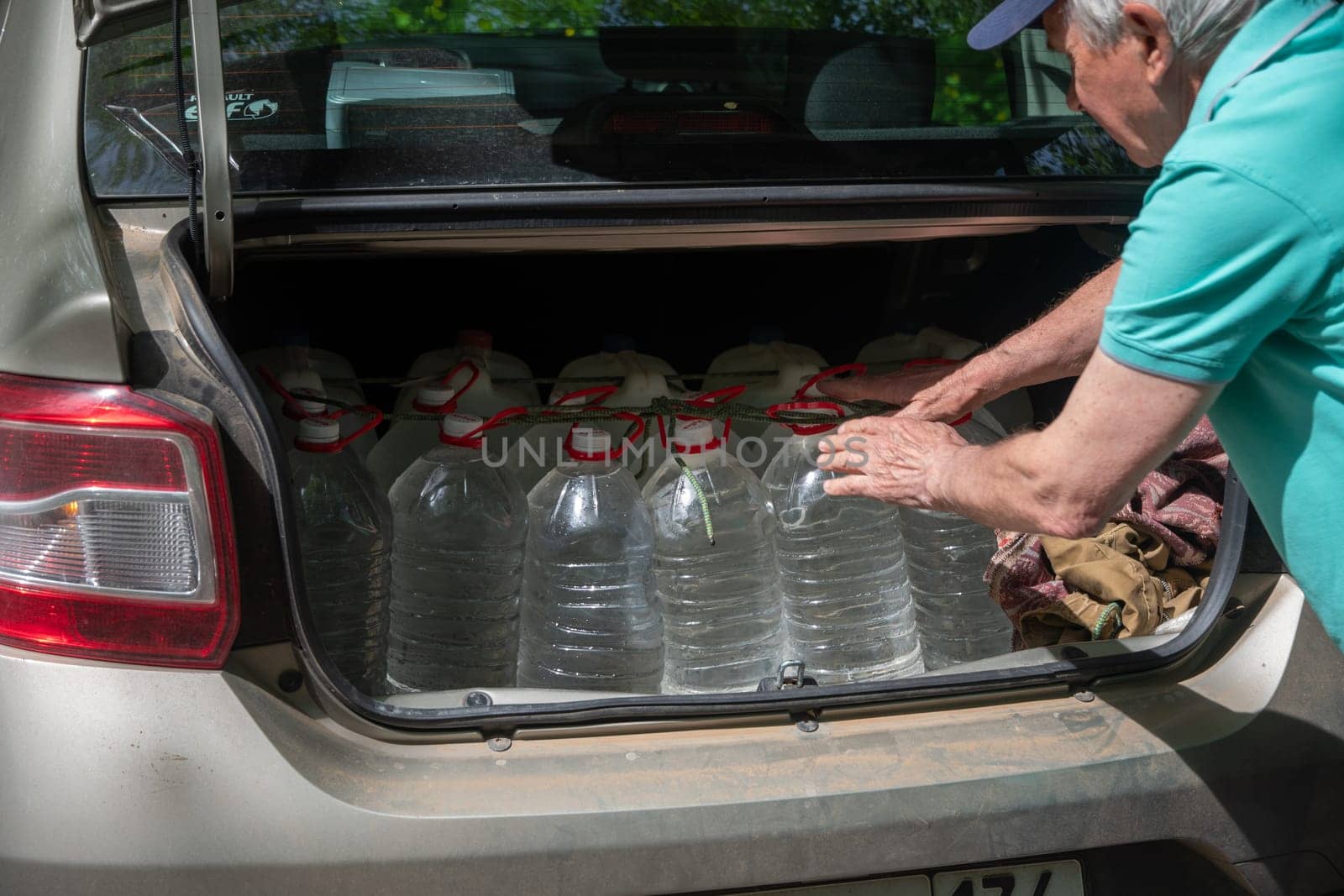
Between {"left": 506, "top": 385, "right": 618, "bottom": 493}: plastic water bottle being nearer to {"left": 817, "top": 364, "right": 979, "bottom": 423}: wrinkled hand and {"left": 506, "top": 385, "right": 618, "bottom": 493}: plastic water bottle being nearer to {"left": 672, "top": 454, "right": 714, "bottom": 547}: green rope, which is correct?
{"left": 672, "top": 454, "right": 714, "bottom": 547}: green rope

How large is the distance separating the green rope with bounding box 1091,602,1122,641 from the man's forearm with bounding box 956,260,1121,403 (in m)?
0.35

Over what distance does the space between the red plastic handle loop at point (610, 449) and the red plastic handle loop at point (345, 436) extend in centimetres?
32

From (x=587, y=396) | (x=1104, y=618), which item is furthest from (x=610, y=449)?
(x=1104, y=618)

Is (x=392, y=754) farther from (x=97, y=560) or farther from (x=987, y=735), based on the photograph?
(x=987, y=735)

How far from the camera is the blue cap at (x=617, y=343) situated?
2.14 metres

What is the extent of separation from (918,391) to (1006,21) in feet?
2.59

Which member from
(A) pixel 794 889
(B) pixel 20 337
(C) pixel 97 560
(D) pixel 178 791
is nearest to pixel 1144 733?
(A) pixel 794 889

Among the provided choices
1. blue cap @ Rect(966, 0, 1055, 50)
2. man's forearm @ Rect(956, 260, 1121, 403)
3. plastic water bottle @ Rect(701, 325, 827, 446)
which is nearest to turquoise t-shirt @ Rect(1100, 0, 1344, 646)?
blue cap @ Rect(966, 0, 1055, 50)

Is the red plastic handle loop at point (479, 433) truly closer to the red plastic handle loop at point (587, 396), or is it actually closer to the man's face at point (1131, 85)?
the red plastic handle loop at point (587, 396)

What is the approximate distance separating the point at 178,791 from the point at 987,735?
91 cm

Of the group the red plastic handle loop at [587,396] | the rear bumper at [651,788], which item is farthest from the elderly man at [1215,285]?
the red plastic handle loop at [587,396]

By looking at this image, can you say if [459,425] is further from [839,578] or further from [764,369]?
[839,578]

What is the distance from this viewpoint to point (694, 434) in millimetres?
1944

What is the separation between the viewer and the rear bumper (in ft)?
4.08
